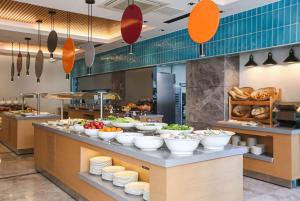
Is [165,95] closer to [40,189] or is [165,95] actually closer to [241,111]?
[241,111]

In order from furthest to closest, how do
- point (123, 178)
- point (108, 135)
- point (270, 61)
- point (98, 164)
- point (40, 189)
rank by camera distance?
point (270, 61)
point (40, 189)
point (98, 164)
point (108, 135)
point (123, 178)

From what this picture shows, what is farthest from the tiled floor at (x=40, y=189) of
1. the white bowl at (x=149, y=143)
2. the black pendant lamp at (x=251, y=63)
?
the black pendant lamp at (x=251, y=63)

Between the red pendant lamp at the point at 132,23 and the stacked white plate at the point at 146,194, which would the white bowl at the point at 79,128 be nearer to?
the red pendant lamp at the point at 132,23

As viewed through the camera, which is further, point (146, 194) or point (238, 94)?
point (238, 94)

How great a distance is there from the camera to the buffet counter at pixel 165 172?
227 cm

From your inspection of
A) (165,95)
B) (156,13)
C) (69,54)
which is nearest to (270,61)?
(156,13)

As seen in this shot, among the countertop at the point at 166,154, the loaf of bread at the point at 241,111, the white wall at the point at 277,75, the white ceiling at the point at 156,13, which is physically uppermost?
the white ceiling at the point at 156,13

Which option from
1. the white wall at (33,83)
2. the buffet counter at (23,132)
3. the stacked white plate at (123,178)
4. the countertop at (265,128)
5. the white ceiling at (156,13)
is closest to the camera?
the stacked white plate at (123,178)

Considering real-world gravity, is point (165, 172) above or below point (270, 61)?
below

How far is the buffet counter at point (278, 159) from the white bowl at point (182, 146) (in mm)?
2526

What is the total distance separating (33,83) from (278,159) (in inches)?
420

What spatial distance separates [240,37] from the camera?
567 cm

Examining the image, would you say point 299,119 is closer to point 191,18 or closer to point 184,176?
point 191,18

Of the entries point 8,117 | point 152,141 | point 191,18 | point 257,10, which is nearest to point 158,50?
point 257,10
